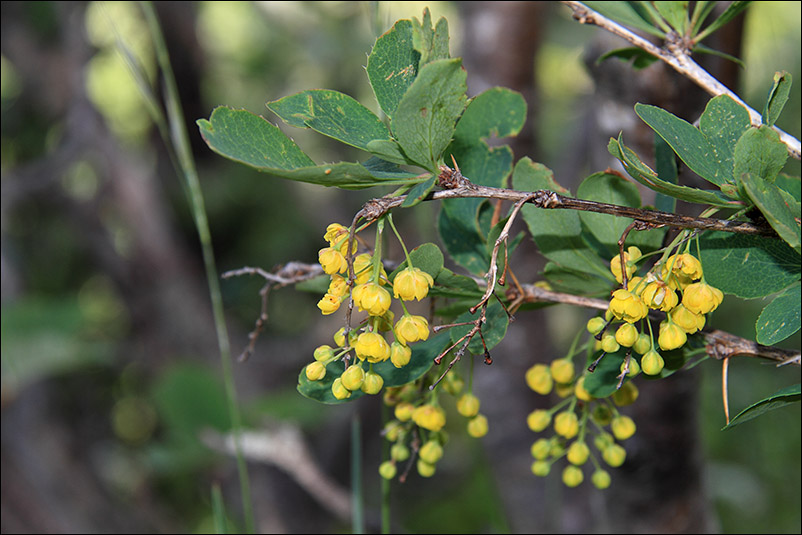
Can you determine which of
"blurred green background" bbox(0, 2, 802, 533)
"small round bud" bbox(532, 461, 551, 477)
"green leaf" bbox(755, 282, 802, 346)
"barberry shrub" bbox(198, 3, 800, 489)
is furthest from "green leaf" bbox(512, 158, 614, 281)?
"blurred green background" bbox(0, 2, 802, 533)

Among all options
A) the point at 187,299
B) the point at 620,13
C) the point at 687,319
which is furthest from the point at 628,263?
the point at 187,299

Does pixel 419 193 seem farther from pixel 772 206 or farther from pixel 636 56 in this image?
pixel 636 56

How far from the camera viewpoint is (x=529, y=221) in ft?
1.53

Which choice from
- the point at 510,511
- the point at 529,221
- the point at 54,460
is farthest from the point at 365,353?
the point at 54,460

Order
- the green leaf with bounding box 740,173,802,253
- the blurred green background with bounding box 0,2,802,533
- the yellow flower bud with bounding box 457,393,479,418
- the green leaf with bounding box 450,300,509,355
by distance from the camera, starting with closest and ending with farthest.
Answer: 1. the green leaf with bounding box 740,173,802,253
2. the green leaf with bounding box 450,300,509,355
3. the yellow flower bud with bounding box 457,393,479,418
4. the blurred green background with bounding box 0,2,802,533

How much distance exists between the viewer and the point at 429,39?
1.11 feet

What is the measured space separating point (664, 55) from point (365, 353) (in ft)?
1.07

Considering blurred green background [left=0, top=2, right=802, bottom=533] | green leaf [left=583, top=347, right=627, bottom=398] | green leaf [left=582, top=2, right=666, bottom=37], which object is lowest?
blurred green background [left=0, top=2, right=802, bottom=533]

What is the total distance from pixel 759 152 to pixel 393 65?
20cm

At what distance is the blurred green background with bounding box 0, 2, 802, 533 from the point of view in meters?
1.44

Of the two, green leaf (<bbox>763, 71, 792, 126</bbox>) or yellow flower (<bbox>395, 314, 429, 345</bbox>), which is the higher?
green leaf (<bbox>763, 71, 792, 126</bbox>)

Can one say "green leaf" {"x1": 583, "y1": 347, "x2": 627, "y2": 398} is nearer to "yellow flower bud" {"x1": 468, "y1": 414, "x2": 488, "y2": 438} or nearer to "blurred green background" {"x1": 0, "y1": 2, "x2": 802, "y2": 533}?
"yellow flower bud" {"x1": 468, "y1": 414, "x2": 488, "y2": 438}

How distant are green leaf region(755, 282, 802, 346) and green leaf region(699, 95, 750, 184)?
0.10 meters

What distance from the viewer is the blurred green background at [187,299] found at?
1.44 meters
